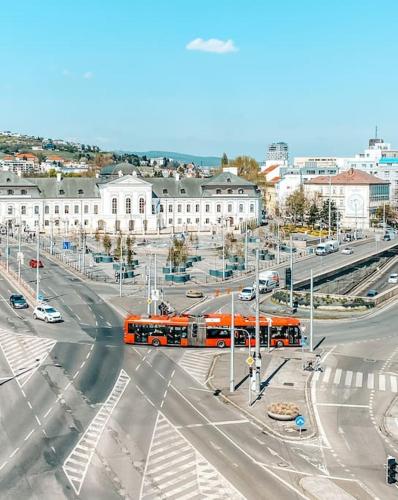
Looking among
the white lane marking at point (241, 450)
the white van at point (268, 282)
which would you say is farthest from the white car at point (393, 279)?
the white lane marking at point (241, 450)

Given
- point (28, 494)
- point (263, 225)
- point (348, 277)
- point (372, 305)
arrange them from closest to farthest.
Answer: point (28, 494) → point (372, 305) → point (348, 277) → point (263, 225)

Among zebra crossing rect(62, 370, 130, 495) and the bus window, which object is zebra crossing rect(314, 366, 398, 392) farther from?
zebra crossing rect(62, 370, 130, 495)

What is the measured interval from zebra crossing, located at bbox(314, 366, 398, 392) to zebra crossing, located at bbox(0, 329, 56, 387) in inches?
747

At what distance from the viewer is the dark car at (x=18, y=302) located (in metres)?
73.9

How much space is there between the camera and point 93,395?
4550cm

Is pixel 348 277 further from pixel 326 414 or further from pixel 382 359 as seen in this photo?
pixel 326 414

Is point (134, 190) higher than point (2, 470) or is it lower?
higher

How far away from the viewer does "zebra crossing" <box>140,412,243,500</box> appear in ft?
104

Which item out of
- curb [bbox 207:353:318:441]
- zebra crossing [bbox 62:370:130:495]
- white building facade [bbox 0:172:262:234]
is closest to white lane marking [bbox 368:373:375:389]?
curb [bbox 207:353:318:441]

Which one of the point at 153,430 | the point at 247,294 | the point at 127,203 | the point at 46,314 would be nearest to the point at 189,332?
the point at 46,314

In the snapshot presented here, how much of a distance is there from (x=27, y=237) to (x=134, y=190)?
26.8 m

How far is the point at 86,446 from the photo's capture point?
121 feet

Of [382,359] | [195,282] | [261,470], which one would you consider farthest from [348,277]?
[261,470]

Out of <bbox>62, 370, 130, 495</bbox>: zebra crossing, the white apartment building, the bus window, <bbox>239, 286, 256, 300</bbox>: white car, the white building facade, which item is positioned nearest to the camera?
<bbox>62, 370, 130, 495</bbox>: zebra crossing
